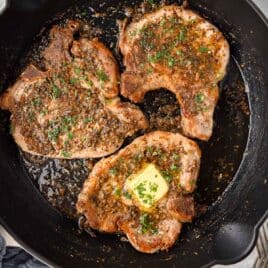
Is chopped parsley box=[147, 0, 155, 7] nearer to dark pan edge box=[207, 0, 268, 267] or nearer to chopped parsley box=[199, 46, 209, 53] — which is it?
chopped parsley box=[199, 46, 209, 53]

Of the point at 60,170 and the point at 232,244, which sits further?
the point at 60,170

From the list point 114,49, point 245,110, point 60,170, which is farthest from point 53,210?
point 245,110

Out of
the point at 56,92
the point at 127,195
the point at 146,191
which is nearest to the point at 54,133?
the point at 56,92

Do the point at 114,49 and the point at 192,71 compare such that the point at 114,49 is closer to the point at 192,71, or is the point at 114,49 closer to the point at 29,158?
the point at 192,71

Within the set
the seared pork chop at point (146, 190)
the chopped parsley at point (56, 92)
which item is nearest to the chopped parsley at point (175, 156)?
the seared pork chop at point (146, 190)

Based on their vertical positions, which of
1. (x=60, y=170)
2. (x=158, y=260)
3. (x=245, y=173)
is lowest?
(x=158, y=260)

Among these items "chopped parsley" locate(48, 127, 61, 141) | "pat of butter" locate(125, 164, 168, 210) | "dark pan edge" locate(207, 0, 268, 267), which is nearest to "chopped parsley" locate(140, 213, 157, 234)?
"pat of butter" locate(125, 164, 168, 210)

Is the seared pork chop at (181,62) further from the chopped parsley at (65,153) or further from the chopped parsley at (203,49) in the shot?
the chopped parsley at (65,153)
